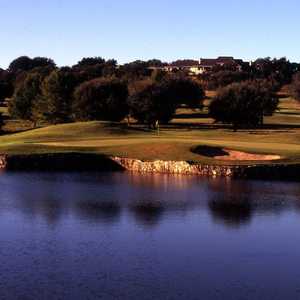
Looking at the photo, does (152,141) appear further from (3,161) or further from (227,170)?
(3,161)

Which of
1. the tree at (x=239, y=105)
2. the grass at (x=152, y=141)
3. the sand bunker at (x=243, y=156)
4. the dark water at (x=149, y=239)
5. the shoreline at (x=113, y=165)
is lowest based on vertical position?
the dark water at (x=149, y=239)

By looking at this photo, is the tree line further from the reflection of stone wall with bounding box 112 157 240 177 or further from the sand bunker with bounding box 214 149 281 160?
the reflection of stone wall with bounding box 112 157 240 177

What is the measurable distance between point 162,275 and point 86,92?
89179mm

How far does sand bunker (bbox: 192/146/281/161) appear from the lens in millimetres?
78875

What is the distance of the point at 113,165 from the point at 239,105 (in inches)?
1669

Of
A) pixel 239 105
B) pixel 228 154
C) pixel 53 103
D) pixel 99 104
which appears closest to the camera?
pixel 228 154

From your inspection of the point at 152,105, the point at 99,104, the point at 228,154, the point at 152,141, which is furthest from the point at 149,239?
the point at 99,104

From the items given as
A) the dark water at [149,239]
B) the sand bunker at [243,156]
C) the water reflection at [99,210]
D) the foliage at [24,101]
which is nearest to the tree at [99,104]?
the foliage at [24,101]

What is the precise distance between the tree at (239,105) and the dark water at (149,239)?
48.8 metres

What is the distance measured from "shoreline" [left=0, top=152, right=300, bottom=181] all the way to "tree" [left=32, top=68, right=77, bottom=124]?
47.5 meters

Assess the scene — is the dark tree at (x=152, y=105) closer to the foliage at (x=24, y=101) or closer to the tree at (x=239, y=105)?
the tree at (x=239, y=105)

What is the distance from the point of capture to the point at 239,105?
392ft

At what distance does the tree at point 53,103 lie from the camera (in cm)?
13000

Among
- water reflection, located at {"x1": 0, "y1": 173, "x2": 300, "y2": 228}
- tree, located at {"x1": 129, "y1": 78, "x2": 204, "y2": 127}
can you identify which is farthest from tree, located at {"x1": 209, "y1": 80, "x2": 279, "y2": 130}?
water reflection, located at {"x1": 0, "y1": 173, "x2": 300, "y2": 228}
